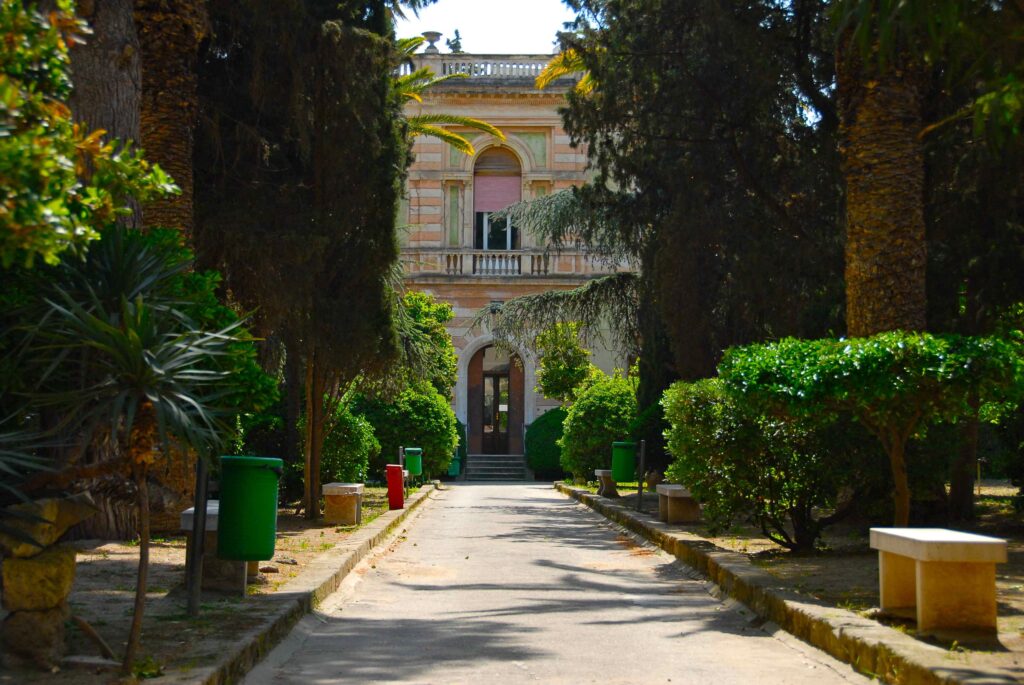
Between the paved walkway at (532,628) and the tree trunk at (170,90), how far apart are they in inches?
179

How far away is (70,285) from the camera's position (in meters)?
6.30

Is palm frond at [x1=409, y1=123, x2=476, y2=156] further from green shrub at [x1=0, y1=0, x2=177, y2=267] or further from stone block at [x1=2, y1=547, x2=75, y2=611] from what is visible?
green shrub at [x1=0, y1=0, x2=177, y2=267]

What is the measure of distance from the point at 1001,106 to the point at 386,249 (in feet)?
32.9

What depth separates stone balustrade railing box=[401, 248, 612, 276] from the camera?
42.3 m

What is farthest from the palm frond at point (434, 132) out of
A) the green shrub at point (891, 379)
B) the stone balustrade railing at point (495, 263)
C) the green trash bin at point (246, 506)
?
the stone balustrade railing at point (495, 263)

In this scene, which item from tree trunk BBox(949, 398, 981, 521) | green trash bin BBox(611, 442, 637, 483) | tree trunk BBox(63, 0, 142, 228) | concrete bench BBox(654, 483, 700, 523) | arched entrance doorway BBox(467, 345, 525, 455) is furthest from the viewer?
arched entrance doorway BBox(467, 345, 525, 455)

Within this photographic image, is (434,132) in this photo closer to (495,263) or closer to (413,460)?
(413,460)

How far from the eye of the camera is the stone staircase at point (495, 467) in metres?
42.2

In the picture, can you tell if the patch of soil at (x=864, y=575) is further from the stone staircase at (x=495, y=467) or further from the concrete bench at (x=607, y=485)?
the stone staircase at (x=495, y=467)

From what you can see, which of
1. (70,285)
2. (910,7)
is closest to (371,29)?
(910,7)

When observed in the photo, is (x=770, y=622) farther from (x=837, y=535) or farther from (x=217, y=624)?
(x=837, y=535)

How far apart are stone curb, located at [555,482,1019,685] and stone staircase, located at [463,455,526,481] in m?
29.0

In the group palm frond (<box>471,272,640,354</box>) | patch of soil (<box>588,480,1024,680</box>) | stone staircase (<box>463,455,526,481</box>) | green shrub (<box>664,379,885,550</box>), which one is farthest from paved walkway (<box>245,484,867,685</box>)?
stone staircase (<box>463,455,526,481</box>)

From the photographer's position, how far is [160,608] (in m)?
8.63
